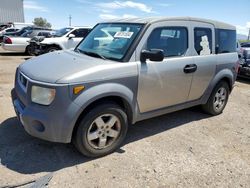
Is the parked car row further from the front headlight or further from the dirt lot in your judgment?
the front headlight

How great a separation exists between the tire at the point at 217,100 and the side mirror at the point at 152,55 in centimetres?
207

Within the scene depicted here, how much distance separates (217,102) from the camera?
5.18 metres

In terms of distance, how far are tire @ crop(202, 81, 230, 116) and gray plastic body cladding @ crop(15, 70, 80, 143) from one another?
120 inches

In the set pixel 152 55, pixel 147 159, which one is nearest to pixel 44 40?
pixel 152 55

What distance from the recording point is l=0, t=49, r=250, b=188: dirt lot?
9.75ft

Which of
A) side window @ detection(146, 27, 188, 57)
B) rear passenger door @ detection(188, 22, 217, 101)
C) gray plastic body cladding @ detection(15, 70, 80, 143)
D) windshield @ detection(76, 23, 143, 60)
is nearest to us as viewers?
gray plastic body cladding @ detection(15, 70, 80, 143)

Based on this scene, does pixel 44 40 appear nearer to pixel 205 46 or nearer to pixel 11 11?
pixel 205 46

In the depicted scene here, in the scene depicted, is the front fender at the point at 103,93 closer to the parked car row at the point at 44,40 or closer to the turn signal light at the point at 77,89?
the turn signal light at the point at 77,89

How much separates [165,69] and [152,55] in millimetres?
492

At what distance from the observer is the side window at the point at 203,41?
431cm

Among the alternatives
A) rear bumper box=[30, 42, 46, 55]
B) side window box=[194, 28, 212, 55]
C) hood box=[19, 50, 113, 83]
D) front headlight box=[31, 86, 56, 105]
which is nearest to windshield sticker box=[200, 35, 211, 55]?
side window box=[194, 28, 212, 55]

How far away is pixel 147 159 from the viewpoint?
343 centimetres

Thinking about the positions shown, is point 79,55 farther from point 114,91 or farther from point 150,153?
point 150,153

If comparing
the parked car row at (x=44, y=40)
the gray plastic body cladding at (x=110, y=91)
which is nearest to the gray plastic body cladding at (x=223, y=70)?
the gray plastic body cladding at (x=110, y=91)
